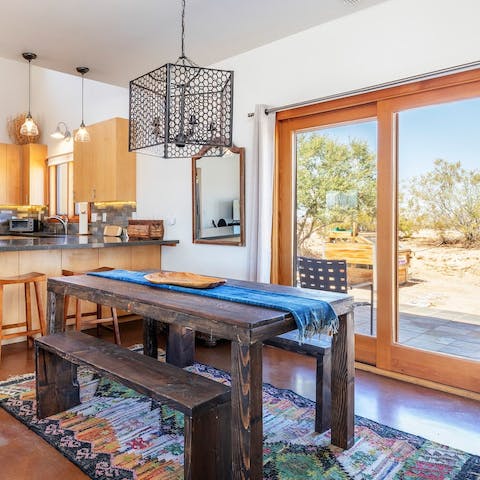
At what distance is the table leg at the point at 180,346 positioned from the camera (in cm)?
317

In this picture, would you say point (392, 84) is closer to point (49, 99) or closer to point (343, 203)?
point (343, 203)

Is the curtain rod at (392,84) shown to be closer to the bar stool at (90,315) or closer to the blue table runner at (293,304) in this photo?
the blue table runner at (293,304)

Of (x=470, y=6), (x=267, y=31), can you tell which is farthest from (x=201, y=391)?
(x=267, y=31)

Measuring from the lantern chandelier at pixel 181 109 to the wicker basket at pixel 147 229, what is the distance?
2.44 metres

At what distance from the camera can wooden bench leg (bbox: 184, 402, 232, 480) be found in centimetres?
163

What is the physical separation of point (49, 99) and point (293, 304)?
664 centimetres

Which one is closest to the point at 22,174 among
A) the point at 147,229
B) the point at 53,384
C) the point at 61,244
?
the point at 147,229

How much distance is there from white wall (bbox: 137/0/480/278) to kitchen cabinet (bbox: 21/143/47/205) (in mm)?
2978

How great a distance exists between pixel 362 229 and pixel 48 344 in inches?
93.0

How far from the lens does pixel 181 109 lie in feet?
7.23

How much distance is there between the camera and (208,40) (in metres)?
3.71

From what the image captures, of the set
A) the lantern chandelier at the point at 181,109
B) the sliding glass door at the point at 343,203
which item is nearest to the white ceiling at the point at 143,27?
the sliding glass door at the point at 343,203

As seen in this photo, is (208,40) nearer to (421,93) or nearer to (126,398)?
(421,93)

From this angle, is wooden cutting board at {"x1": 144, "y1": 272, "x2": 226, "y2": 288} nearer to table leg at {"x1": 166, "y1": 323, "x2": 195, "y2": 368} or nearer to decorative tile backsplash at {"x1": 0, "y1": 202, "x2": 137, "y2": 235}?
table leg at {"x1": 166, "y1": 323, "x2": 195, "y2": 368}
